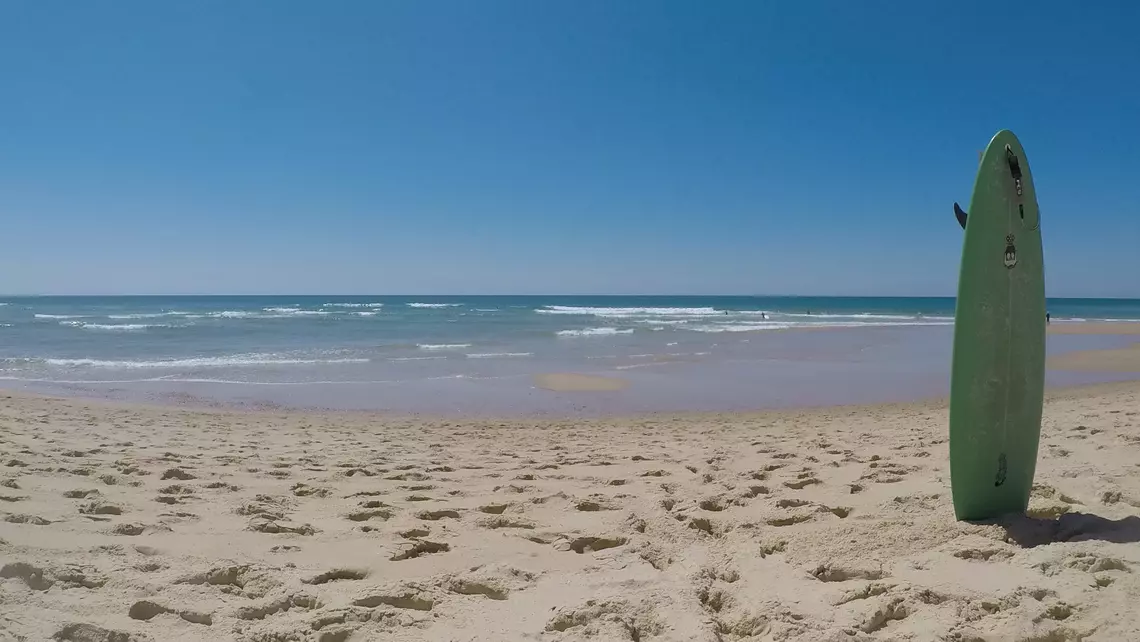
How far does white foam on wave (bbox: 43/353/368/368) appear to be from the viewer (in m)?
13.9

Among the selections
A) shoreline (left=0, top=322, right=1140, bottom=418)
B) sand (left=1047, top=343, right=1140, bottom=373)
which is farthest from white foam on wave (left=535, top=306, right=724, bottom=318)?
shoreline (left=0, top=322, right=1140, bottom=418)

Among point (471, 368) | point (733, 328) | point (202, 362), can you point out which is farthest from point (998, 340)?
point (733, 328)

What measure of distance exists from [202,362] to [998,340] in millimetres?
15605

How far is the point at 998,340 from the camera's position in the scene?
10.0 feet

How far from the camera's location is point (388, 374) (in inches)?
505

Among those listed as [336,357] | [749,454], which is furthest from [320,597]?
[336,357]

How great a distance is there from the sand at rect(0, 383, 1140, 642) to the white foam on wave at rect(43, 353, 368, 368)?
353 inches

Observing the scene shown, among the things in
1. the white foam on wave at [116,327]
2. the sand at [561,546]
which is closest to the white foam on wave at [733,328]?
the sand at [561,546]

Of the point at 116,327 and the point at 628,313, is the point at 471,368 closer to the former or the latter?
the point at 116,327

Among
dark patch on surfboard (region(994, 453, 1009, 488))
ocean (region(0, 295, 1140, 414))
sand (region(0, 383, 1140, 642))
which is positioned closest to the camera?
sand (region(0, 383, 1140, 642))

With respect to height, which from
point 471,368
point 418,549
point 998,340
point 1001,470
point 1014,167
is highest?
point 1014,167

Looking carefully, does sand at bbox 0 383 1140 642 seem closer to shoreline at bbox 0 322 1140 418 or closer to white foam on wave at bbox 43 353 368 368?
shoreline at bbox 0 322 1140 418

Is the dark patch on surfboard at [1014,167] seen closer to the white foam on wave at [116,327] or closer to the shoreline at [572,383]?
the shoreline at [572,383]

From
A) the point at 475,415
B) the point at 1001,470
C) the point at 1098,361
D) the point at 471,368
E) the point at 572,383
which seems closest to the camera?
the point at 1001,470
